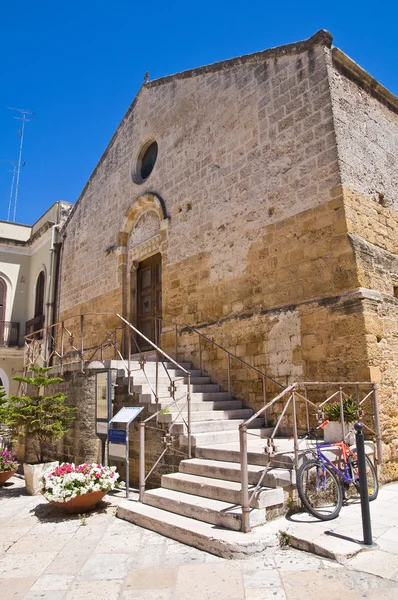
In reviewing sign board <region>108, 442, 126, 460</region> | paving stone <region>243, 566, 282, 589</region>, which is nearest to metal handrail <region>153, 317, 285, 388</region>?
sign board <region>108, 442, 126, 460</region>

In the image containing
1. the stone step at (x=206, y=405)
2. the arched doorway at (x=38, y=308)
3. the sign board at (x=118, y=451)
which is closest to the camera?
the sign board at (x=118, y=451)

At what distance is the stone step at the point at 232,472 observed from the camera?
4559 millimetres

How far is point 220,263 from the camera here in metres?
8.72

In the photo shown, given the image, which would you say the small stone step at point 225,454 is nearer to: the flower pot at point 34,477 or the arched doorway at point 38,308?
the flower pot at point 34,477

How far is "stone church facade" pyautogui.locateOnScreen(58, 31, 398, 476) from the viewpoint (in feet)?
21.1

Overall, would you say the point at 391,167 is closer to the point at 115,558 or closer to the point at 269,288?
the point at 269,288

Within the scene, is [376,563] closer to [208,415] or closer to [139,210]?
[208,415]

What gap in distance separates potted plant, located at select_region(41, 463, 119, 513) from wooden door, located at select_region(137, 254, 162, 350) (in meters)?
5.01

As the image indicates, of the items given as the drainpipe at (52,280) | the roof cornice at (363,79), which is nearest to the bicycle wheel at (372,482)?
the roof cornice at (363,79)

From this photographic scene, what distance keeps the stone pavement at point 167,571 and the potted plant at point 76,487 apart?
75 centimetres

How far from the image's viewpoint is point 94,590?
10.7ft

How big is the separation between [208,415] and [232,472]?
179cm

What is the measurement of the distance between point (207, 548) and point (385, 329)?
4.09 meters

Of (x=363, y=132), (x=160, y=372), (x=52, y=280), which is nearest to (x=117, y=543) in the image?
(x=160, y=372)
